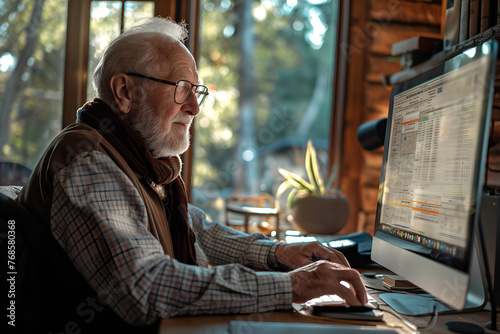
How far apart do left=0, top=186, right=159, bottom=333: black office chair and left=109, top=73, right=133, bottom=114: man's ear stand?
0.43 m

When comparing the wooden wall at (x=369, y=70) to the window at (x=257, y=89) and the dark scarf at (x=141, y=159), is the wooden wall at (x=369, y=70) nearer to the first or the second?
the dark scarf at (x=141, y=159)

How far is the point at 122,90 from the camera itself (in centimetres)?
122

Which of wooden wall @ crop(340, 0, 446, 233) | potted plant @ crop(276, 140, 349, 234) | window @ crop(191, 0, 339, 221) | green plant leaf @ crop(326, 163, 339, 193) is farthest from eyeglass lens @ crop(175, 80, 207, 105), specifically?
window @ crop(191, 0, 339, 221)

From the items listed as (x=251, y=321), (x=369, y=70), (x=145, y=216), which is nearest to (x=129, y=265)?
(x=145, y=216)

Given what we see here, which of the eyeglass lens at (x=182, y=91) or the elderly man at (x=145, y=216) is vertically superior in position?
the eyeglass lens at (x=182, y=91)

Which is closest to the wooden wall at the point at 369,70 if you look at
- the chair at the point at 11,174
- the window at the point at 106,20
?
the window at the point at 106,20

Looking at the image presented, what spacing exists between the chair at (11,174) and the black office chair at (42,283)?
477mm

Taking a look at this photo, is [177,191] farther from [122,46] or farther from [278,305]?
[278,305]

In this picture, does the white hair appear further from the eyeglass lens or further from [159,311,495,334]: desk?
[159,311,495,334]: desk

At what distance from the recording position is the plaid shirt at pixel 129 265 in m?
0.81

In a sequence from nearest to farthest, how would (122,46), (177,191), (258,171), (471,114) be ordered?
(471,114) < (122,46) < (177,191) < (258,171)

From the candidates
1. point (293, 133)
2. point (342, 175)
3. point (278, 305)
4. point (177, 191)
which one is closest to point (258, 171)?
point (293, 133)

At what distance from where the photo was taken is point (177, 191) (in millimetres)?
1320

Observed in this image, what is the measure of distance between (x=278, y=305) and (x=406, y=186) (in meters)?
0.44
